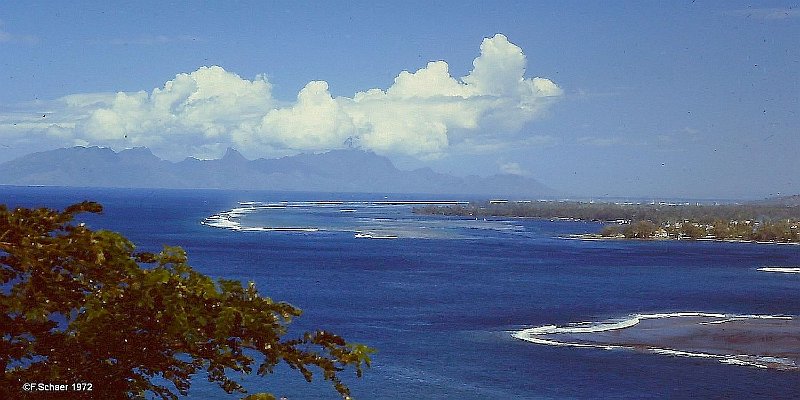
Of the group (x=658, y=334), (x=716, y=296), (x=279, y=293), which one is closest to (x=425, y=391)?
(x=658, y=334)

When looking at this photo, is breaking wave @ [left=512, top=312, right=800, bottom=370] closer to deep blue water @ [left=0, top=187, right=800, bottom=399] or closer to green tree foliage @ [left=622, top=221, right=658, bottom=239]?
deep blue water @ [left=0, top=187, right=800, bottom=399]

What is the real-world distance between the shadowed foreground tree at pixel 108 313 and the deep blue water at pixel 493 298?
29013 millimetres

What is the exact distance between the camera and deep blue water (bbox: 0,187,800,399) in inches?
1537

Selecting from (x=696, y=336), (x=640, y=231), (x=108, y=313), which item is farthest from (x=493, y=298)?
(x=640, y=231)

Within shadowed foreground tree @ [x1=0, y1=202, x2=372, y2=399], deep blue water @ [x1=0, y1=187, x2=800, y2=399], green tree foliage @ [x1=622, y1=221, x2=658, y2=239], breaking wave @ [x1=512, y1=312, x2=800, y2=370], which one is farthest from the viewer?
green tree foliage @ [x1=622, y1=221, x2=658, y2=239]

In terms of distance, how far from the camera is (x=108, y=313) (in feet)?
26.0

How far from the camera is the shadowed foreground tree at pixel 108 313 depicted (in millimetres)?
7707

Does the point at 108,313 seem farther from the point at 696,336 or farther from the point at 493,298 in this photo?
the point at 493,298

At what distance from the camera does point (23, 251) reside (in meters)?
7.50

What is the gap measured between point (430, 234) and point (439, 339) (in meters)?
112

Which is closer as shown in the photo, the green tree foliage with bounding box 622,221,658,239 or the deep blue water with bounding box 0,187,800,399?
the deep blue water with bounding box 0,187,800,399

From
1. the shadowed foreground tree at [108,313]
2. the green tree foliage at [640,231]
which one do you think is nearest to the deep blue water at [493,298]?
the green tree foliage at [640,231]

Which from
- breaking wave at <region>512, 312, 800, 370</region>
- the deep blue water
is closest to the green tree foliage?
the deep blue water

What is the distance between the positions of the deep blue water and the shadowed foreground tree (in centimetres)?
2901
